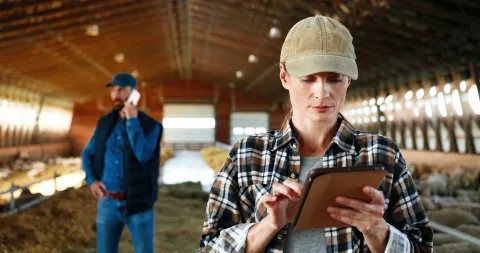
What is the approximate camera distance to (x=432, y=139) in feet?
44.5

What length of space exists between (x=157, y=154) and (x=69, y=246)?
2.14 m

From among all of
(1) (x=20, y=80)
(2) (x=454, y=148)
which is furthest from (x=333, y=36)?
(1) (x=20, y=80)

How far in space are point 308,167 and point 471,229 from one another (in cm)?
440

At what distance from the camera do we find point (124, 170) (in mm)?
3604

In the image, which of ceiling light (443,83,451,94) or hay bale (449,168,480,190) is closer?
hay bale (449,168,480,190)

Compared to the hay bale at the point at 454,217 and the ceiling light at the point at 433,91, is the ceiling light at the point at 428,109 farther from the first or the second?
the hay bale at the point at 454,217

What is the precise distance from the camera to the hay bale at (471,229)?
16.7 feet

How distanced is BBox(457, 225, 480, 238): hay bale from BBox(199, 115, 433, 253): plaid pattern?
408 cm

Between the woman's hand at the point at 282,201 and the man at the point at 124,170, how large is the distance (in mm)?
2278

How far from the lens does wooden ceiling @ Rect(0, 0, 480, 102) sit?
1038 centimetres

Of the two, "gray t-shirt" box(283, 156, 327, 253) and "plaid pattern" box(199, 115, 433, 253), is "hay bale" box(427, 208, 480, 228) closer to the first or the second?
"plaid pattern" box(199, 115, 433, 253)

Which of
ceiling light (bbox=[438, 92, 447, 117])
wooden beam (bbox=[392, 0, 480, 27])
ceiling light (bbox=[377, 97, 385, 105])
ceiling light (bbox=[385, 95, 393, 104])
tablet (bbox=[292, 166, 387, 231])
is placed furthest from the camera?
ceiling light (bbox=[377, 97, 385, 105])

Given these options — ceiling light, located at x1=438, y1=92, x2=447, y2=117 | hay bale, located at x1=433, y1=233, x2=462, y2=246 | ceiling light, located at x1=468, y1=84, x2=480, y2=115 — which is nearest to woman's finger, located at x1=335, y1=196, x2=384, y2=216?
hay bale, located at x1=433, y1=233, x2=462, y2=246

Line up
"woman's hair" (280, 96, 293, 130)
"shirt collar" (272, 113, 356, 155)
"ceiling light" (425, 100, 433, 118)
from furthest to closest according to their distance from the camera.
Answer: "ceiling light" (425, 100, 433, 118)
"woman's hair" (280, 96, 293, 130)
"shirt collar" (272, 113, 356, 155)
